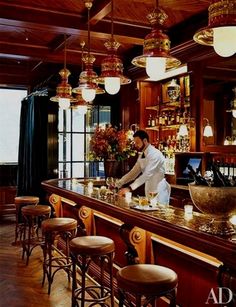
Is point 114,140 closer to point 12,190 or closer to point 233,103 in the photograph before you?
point 233,103

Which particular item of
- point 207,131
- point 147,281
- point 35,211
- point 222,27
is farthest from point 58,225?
point 207,131

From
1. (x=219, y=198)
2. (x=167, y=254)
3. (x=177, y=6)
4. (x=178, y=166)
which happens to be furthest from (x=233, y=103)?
(x=219, y=198)

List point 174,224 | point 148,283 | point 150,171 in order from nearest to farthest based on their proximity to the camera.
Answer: point 148,283
point 174,224
point 150,171

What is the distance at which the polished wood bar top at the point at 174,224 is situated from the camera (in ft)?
6.69

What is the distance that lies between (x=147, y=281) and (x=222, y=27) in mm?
1488

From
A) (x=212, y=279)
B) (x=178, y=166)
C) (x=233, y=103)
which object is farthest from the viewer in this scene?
(x=178, y=166)

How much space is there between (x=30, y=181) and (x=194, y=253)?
15.2 feet

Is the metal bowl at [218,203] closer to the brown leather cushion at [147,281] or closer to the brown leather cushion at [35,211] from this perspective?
the brown leather cushion at [147,281]

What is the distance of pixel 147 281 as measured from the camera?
2.19 m

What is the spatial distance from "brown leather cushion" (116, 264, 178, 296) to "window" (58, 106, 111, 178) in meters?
4.98

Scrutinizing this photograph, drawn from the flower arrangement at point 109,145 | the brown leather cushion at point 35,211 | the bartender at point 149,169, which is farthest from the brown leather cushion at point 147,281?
the brown leather cushion at point 35,211

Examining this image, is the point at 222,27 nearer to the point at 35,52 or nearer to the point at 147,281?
the point at 147,281

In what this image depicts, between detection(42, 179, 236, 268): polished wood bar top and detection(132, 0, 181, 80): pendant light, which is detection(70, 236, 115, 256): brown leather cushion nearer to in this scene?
detection(42, 179, 236, 268): polished wood bar top

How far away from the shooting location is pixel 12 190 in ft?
25.1
